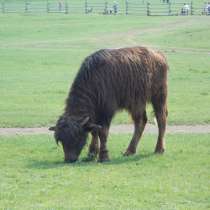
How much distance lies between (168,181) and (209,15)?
236 feet

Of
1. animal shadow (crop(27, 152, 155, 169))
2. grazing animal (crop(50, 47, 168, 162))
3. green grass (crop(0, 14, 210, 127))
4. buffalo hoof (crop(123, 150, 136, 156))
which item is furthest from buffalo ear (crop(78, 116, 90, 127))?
green grass (crop(0, 14, 210, 127))

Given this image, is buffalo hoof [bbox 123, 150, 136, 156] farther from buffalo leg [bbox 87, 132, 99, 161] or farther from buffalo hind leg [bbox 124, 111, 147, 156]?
buffalo leg [bbox 87, 132, 99, 161]

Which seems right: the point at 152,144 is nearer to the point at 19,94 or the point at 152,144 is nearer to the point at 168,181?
the point at 168,181

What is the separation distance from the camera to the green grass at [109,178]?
31.3ft

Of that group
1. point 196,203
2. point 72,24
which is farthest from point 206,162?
point 72,24

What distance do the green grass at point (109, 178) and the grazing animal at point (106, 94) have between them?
1.52 feet

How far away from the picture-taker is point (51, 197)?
9828 mm

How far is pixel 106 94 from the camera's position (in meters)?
13.5

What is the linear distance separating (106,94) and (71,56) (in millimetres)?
26729

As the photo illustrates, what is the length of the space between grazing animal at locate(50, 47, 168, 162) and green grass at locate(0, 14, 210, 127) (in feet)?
13.6

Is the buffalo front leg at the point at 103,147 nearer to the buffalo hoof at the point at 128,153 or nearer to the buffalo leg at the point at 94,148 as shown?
the buffalo leg at the point at 94,148

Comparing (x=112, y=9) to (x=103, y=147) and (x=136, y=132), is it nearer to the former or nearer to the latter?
(x=136, y=132)

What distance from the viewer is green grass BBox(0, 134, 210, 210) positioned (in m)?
9.55

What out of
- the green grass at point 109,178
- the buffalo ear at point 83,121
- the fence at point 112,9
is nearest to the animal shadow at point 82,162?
the green grass at point 109,178
